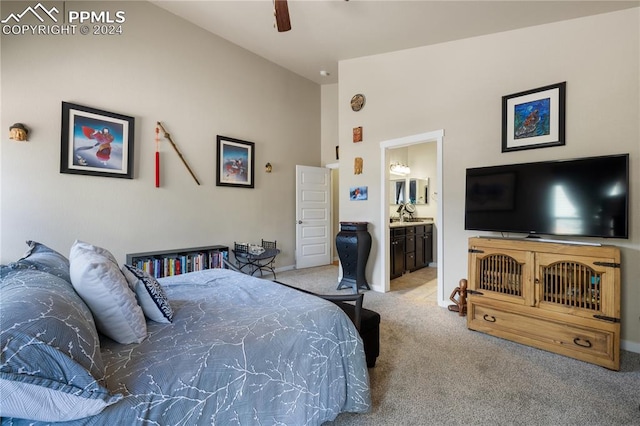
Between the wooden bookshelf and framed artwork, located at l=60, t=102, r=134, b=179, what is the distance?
3.19 ft

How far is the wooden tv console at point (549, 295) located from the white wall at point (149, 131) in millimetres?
3307

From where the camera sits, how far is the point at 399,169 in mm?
5660

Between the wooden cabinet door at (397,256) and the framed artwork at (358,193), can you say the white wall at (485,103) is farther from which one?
the wooden cabinet door at (397,256)

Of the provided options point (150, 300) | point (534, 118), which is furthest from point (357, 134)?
point (150, 300)

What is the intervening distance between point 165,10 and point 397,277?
16.1ft

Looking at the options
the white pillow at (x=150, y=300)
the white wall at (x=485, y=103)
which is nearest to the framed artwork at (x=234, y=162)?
the white wall at (x=485, y=103)

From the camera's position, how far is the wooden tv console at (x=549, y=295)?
2.07m

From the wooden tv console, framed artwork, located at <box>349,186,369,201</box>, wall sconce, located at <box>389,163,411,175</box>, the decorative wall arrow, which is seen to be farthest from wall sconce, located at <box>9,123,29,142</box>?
wall sconce, located at <box>389,163,411,175</box>

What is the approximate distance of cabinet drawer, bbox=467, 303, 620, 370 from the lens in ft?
6.77

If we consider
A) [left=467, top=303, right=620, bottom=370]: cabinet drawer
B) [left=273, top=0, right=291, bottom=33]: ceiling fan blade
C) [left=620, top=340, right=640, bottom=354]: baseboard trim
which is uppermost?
[left=273, top=0, right=291, bottom=33]: ceiling fan blade

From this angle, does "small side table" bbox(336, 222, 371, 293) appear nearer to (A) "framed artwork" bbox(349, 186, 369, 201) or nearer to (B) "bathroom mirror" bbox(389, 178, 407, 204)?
(A) "framed artwork" bbox(349, 186, 369, 201)

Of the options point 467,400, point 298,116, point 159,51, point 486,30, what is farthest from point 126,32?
point 467,400

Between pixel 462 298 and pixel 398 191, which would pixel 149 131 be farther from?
pixel 398 191

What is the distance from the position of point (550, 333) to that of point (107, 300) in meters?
2.96
